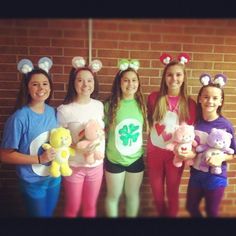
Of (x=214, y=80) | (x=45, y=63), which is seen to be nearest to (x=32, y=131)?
(x=45, y=63)

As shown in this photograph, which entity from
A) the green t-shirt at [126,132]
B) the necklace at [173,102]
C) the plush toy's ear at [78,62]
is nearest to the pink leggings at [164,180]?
the green t-shirt at [126,132]

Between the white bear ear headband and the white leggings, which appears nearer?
the white bear ear headband

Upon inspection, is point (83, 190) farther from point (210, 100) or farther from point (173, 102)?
point (210, 100)

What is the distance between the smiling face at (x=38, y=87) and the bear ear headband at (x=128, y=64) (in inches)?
13.4

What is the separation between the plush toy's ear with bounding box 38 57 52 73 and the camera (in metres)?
1.85

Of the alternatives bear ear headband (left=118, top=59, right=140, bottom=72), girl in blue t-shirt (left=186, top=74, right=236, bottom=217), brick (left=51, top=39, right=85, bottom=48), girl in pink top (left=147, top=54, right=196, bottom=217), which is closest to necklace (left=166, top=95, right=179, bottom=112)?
girl in pink top (left=147, top=54, right=196, bottom=217)

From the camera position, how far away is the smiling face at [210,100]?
189 centimetres

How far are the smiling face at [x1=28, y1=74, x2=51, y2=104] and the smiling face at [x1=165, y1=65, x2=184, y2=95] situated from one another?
548 mm

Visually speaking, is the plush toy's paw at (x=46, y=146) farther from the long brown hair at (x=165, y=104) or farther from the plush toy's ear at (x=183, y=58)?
the plush toy's ear at (x=183, y=58)

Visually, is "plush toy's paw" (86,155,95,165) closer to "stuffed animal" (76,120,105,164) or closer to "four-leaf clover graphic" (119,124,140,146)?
"stuffed animal" (76,120,105,164)

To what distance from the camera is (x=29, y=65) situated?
1.85 meters
